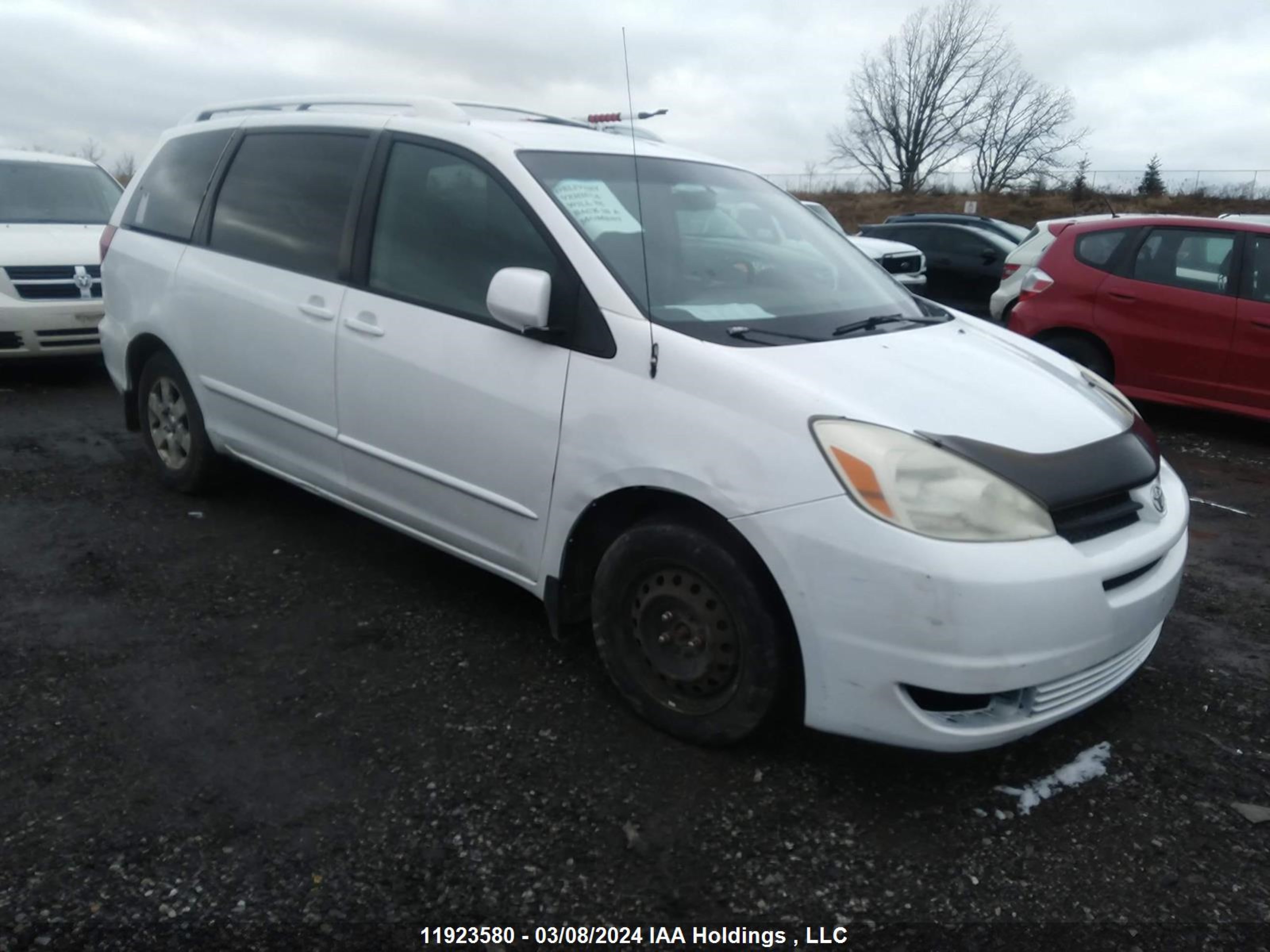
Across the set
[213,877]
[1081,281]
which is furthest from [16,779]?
[1081,281]

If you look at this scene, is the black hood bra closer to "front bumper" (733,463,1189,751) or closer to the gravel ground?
"front bumper" (733,463,1189,751)

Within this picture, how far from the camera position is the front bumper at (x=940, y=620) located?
2.56 m

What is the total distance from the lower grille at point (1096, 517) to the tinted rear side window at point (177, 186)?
3.82 m

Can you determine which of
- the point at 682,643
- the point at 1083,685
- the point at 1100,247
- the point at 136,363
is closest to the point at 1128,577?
the point at 1083,685

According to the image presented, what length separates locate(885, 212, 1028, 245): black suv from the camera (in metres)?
16.6

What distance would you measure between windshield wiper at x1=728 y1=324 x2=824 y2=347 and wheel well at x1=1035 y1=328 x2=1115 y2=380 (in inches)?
195

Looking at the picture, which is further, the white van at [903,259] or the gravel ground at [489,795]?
the white van at [903,259]

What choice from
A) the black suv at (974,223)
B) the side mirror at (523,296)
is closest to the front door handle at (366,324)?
the side mirror at (523,296)

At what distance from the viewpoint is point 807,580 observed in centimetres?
268

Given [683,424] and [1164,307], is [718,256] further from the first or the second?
[1164,307]

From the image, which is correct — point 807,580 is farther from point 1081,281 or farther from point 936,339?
point 1081,281

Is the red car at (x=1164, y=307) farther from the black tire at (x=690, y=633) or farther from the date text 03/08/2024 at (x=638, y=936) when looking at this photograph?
the date text 03/08/2024 at (x=638, y=936)

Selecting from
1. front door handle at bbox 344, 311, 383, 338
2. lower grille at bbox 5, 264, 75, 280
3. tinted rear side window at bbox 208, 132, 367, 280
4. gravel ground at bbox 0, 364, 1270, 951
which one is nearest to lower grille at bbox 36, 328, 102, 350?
lower grille at bbox 5, 264, 75, 280

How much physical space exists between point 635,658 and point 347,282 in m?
1.78
